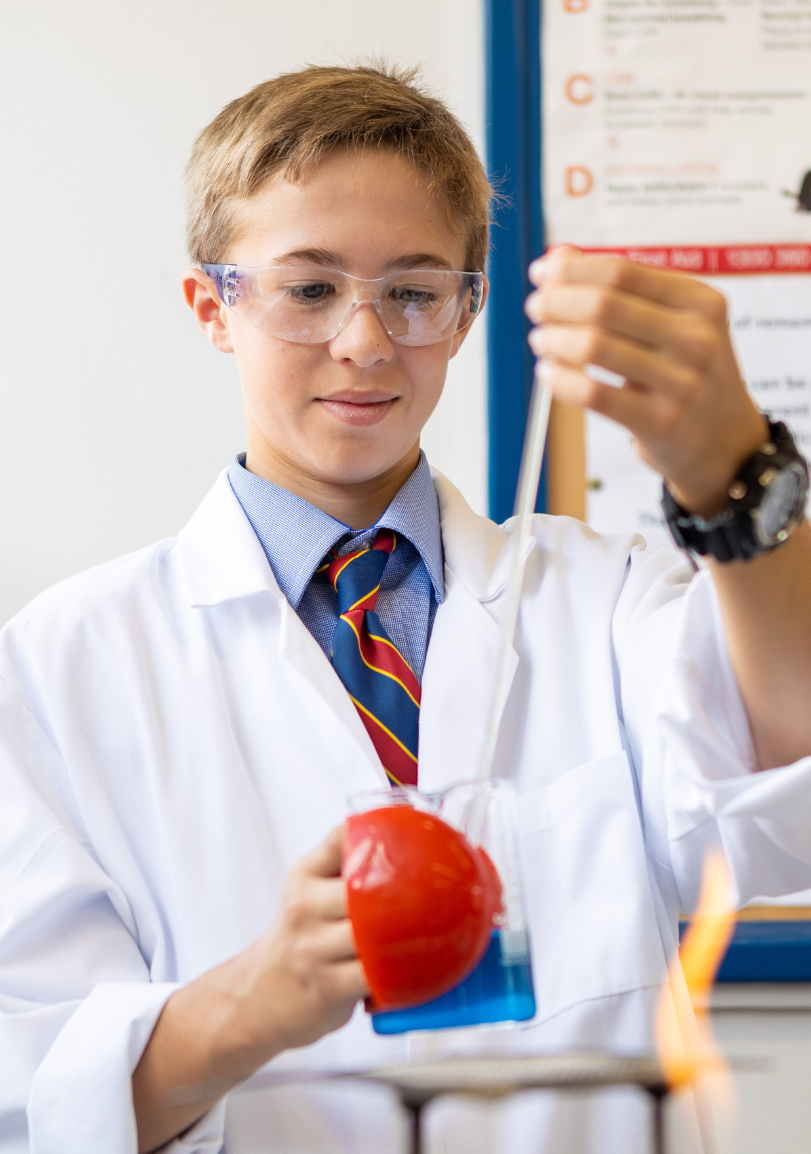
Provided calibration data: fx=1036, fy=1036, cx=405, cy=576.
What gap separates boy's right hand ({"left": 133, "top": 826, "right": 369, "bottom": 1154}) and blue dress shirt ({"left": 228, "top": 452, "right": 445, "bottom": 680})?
0.43 metres

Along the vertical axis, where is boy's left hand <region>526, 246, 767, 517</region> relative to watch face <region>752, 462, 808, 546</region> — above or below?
above

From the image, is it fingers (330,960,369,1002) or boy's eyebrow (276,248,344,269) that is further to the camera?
boy's eyebrow (276,248,344,269)

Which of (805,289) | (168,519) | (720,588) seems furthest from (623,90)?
(720,588)

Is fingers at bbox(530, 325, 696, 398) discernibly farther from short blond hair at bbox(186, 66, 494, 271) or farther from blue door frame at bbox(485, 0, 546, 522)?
blue door frame at bbox(485, 0, 546, 522)

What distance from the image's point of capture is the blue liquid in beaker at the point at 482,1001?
612 millimetres

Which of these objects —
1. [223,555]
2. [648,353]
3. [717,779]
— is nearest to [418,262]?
[223,555]

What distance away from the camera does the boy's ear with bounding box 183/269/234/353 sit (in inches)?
46.3

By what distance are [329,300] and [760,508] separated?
1.74 ft

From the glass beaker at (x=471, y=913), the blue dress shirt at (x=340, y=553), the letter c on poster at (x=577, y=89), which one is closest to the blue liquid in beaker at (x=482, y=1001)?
the glass beaker at (x=471, y=913)

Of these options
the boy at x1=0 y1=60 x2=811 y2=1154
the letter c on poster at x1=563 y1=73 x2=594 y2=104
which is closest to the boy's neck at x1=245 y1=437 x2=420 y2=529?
the boy at x1=0 y1=60 x2=811 y2=1154

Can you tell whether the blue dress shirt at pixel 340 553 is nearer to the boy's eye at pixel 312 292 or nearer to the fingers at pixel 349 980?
the boy's eye at pixel 312 292

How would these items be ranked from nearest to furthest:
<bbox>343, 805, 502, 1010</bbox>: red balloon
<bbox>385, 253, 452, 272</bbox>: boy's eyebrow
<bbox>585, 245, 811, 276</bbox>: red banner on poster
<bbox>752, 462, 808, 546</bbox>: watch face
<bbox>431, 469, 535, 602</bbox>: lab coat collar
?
<bbox>343, 805, 502, 1010</bbox>: red balloon
<bbox>752, 462, 808, 546</bbox>: watch face
<bbox>385, 253, 452, 272</bbox>: boy's eyebrow
<bbox>431, 469, 535, 602</bbox>: lab coat collar
<bbox>585, 245, 811, 276</bbox>: red banner on poster

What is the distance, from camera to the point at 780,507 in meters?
0.66

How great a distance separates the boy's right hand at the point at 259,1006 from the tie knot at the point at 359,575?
442 millimetres
